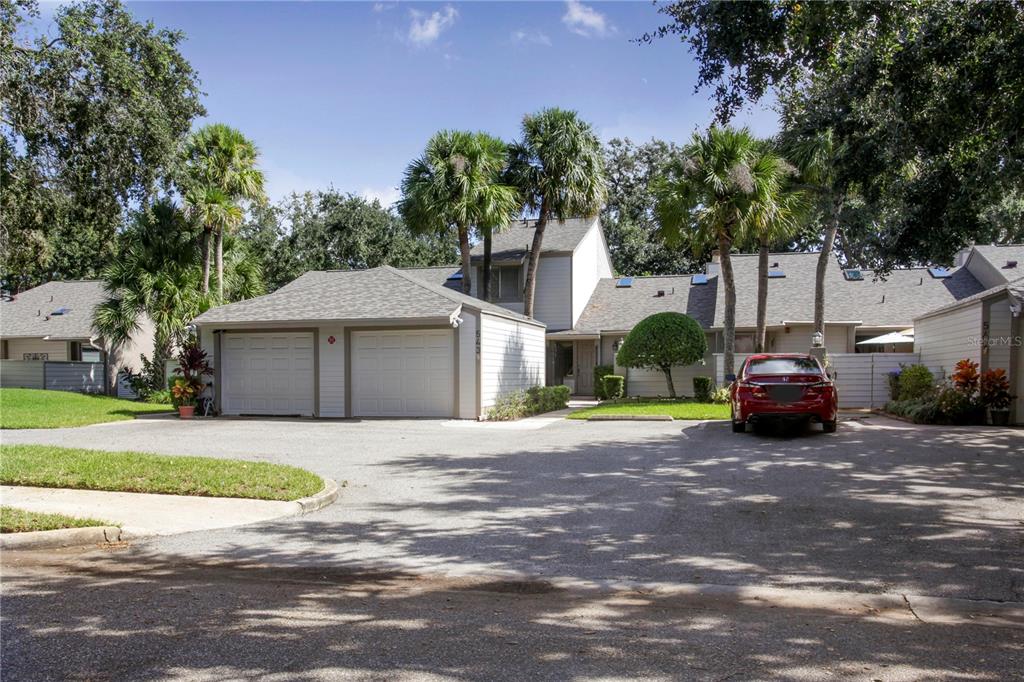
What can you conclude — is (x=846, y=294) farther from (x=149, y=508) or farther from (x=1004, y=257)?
(x=149, y=508)

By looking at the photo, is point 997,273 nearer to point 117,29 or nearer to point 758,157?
point 758,157

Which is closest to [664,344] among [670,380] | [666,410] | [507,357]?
[670,380]

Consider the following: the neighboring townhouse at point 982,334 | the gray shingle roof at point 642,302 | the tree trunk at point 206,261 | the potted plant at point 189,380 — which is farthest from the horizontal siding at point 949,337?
the tree trunk at point 206,261

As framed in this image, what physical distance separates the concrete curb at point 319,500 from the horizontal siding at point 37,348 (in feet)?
98.2

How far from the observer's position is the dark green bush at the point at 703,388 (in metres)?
24.3

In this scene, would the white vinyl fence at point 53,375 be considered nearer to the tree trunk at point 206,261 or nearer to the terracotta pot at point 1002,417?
the tree trunk at point 206,261

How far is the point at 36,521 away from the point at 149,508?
45.5 inches

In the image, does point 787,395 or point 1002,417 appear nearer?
point 787,395

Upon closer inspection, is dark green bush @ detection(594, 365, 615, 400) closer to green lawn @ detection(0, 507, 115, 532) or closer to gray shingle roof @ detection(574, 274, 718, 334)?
gray shingle roof @ detection(574, 274, 718, 334)

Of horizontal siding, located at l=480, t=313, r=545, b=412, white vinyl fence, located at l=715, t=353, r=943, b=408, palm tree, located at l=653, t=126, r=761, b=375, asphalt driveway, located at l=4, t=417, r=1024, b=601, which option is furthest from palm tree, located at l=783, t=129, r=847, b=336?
horizontal siding, located at l=480, t=313, r=545, b=412

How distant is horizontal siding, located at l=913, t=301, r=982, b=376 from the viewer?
17.5 metres

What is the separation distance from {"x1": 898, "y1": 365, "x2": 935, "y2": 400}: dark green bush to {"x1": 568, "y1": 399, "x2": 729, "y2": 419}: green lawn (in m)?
4.50

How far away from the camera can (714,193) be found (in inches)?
888

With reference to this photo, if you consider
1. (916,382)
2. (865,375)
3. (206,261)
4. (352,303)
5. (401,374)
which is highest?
(206,261)
